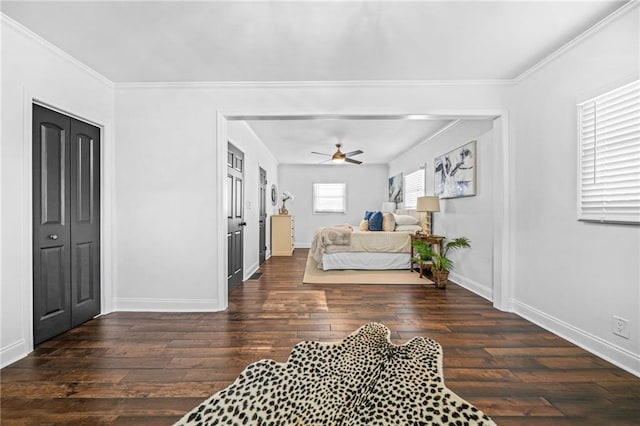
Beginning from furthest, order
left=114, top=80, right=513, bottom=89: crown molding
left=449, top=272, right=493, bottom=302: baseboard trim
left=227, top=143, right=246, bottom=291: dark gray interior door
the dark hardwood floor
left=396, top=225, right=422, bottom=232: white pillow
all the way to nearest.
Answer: left=396, top=225, right=422, bottom=232: white pillow → left=227, top=143, right=246, bottom=291: dark gray interior door → left=449, top=272, right=493, bottom=302: baseboard trim → left=114, top=80, right=513, bottom=89: crown molding → the dark hardwood floor

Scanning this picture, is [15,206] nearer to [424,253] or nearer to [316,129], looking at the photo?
[316,129]

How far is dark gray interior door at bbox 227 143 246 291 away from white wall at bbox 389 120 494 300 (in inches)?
128

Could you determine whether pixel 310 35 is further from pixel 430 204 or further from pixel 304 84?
pixel 430 204

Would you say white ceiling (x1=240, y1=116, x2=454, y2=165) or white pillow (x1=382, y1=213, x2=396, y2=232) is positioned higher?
white ceiling (x1=240, y1=116, x2=454, y2=165)

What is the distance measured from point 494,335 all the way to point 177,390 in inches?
98.8

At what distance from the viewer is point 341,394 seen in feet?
5.32

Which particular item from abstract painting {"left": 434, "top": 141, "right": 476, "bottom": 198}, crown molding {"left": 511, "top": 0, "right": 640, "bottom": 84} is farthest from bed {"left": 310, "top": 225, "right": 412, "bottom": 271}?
crown molding {"left": 511, "top": 0, "right": 640, "bottom": 84}

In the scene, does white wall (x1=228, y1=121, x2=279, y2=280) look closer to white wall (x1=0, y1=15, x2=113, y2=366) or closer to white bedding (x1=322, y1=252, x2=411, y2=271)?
white bedding (x1=322, y1=252, x2=411, y2=271)

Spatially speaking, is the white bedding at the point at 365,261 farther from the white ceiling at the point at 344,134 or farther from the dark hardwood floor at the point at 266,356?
the white ceiling at the point at 344,134

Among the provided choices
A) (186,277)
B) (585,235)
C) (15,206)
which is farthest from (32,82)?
(585,235)

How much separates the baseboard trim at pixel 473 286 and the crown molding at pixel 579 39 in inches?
94.5

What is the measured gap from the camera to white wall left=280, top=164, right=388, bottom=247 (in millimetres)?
8844

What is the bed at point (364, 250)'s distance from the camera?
17.3ft

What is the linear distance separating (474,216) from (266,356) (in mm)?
3298
